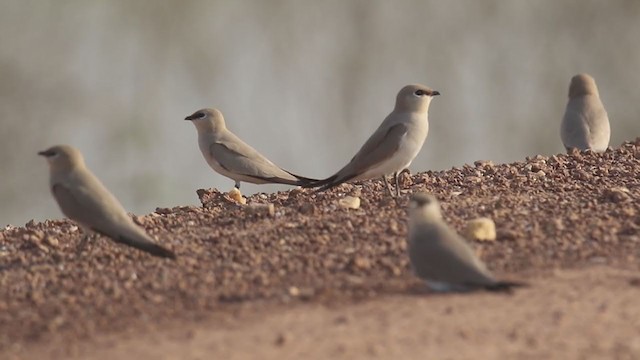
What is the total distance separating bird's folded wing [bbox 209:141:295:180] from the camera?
32.6ft

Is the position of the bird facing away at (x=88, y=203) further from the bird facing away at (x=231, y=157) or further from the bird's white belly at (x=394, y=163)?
the bird facing away at (x=231, y=157)

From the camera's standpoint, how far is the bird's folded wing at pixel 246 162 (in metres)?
9.94

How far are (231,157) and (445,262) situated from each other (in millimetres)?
4573

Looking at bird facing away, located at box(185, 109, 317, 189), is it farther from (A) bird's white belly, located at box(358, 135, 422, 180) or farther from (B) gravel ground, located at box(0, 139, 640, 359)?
(B) gravel ground, located at box(0, 139, 640, 359)

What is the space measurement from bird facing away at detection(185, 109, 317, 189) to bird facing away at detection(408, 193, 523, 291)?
3.70 meters

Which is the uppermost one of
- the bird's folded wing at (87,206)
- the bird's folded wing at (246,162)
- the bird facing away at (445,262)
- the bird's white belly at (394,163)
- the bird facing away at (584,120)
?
the bird facing away at (584,120)

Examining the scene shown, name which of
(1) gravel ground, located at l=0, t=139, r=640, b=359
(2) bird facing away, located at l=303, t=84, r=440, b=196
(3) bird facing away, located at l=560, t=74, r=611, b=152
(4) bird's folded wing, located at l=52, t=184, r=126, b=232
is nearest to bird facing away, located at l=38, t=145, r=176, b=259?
(4) bird's folded wing, located at l=52, t=184, r=126, b=232

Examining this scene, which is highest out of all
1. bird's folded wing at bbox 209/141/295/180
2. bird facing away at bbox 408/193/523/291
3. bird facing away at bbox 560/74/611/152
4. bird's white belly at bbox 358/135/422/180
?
bird facing away at bbox 560/74/611/152

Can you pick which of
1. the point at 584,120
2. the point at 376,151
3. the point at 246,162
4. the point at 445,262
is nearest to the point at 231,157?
the point at 246,162

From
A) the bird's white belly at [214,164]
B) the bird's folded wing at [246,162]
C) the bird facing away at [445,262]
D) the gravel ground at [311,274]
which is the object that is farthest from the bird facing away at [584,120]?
the bird facing away at [445,262]

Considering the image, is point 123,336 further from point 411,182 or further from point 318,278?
point 411,182

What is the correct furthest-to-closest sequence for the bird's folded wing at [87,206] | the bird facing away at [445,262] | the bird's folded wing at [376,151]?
the bird's folded wing at [376,151], the bird's folded wing at [87,206], the bird facing away at [445,262]

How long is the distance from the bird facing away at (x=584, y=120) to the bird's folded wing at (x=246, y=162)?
8.84ft

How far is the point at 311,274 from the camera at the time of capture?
6023 millimetres
